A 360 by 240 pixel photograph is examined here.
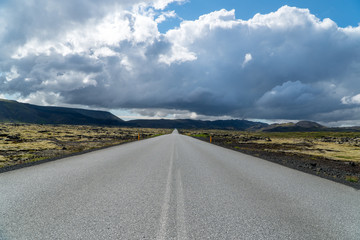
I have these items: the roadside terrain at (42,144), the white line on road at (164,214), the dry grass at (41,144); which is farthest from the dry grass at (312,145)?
the dry grass at (41,144)

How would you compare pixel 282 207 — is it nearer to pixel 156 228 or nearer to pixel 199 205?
pixel 199 205

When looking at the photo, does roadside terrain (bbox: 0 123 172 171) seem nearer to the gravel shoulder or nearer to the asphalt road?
the asphalt road

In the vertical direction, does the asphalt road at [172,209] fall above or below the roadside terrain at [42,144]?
above

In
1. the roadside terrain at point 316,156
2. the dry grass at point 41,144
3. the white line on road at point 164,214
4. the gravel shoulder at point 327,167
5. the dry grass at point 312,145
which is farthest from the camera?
the dry grass at point 312,145

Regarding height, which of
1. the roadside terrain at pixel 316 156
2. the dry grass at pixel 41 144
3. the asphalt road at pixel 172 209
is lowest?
the dry grass at pixel 41 144

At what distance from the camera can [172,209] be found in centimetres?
455

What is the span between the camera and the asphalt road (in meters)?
3.57

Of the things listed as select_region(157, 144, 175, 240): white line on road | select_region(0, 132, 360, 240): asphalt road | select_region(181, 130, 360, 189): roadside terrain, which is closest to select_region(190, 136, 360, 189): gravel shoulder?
select_region(181, 130, 360, 189): roadside terrain

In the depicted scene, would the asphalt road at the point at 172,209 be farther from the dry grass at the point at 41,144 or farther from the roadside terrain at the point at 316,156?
the dry grass at the point at 41,144

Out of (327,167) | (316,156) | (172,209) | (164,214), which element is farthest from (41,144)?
(316,156)

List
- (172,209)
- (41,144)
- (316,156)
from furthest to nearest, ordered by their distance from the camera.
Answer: (41,144) → (316,156) → (172,209)

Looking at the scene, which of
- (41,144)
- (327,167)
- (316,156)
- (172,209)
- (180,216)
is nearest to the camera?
(180,216)

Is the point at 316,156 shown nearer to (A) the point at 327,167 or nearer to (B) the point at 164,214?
(A) the point at 327,167

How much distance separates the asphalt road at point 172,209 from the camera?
11.7ft
